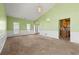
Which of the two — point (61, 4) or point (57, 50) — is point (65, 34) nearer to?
point (57, 50)

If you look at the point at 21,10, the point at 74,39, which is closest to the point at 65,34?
the point at 74,39

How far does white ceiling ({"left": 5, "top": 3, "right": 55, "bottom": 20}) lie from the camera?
239cm

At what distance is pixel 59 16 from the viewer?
2572mm

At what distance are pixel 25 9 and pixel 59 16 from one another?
80 cm

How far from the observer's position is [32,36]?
8.27ft

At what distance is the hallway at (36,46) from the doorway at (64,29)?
4.7 inches

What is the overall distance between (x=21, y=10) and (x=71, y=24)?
118 centimetres

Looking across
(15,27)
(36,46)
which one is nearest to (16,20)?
(15,27)

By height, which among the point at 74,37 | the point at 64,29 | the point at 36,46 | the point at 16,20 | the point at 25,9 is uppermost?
the point at 25,9

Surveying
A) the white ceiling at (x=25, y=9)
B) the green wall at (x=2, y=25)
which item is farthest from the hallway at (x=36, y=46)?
the white ceiling at (x=25, y=9)

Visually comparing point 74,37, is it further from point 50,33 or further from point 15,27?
point 15,27

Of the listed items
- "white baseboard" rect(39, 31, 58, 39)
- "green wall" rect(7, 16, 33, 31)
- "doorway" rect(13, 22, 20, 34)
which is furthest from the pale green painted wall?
"doorway" rect(13, 22, 20, 34)

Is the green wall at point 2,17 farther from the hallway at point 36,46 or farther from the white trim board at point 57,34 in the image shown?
the white trim board at point 57,34

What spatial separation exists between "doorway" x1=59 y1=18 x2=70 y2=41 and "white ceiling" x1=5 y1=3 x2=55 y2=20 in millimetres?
469
